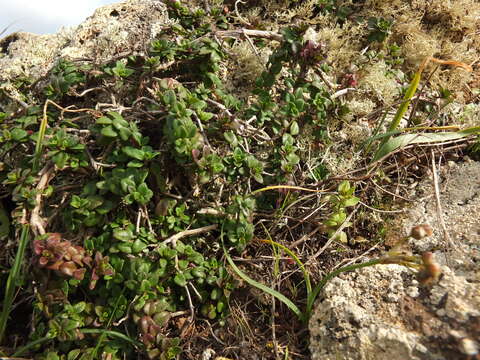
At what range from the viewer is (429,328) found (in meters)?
1.47

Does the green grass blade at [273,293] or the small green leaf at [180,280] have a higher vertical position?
the small green leaf at [180,280]

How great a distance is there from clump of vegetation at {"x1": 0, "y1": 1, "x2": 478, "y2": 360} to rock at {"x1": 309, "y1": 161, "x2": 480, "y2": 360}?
0.15 metres

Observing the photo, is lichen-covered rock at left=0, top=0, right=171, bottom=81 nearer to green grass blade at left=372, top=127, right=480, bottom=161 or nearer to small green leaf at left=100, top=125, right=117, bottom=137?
small green leaf at left=100, top=125, right=117, bottom=137

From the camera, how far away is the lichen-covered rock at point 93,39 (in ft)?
9.06

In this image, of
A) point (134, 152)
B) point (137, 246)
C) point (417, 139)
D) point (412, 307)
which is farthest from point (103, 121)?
point (417, 139)

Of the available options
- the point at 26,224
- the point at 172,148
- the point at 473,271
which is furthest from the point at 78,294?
the point at 473,271

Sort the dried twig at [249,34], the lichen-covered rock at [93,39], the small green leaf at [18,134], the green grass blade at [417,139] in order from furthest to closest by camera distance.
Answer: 1. the lichen-covered rock at [93,39]
2. the dried twig at [249,34]
3. the green grass blade at [417,139]
4. the small green leaf at [18,134]

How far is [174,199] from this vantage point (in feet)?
6.70

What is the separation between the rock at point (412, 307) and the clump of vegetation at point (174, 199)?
15 cm

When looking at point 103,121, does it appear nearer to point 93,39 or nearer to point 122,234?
point 122,234

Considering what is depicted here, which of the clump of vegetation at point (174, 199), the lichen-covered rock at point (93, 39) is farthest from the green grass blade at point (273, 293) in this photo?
the lichen-covered rock at point (93, 39)

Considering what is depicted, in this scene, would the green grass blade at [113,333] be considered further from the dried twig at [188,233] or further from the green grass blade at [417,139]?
the green grass blade at [417,139]

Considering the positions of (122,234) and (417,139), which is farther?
(417,139)

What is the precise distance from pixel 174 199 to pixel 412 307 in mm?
1319
